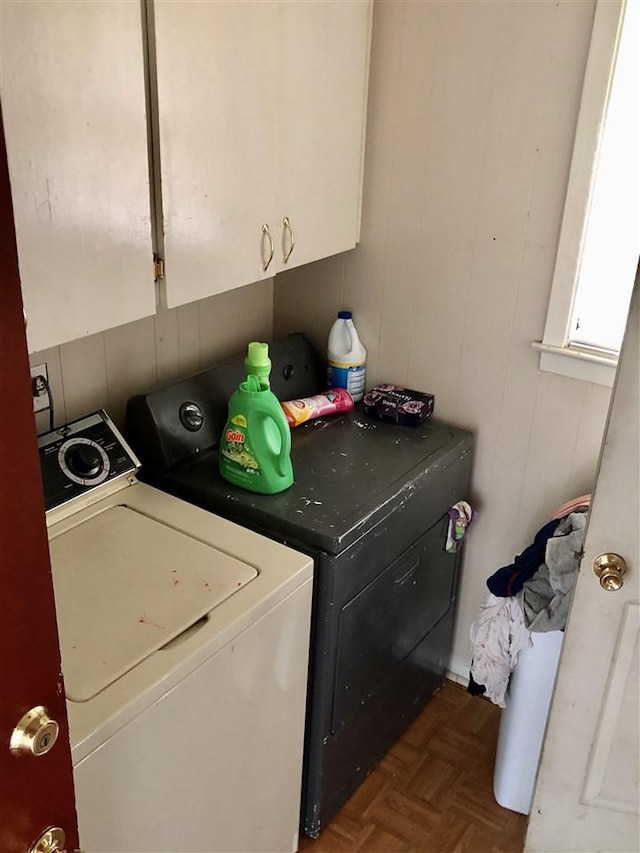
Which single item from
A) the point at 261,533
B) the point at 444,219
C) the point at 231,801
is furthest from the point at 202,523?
the point at 444,219

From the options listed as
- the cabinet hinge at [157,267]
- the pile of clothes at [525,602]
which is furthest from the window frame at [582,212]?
the cabinet hinge at [157,267]

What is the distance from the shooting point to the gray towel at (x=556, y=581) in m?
1.79

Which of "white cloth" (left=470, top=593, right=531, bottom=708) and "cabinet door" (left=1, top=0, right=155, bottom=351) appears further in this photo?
"white cloth" (left=470, top=593, right=531, bottom=708)

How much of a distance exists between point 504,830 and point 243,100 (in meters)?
1.78

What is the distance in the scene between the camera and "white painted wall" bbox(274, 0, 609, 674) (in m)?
1.84

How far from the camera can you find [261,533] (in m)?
1.75

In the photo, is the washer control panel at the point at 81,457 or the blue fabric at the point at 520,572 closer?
the washer control panel at the point at 81,457

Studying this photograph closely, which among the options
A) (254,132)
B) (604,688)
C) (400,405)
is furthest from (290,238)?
(604,688)

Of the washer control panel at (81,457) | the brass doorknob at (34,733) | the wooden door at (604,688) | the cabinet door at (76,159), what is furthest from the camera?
the washer control panel at (81,457)

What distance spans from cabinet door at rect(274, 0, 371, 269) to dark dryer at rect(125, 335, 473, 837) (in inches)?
14.3

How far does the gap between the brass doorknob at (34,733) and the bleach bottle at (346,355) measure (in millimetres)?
1458

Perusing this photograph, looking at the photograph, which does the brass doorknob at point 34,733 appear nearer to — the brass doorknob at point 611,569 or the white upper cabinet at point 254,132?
the white upper cabinet at point 254,132

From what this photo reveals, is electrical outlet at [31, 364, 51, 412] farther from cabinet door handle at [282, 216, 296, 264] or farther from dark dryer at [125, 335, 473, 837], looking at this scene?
cabinet door handle at [282, 216, 296, 264]

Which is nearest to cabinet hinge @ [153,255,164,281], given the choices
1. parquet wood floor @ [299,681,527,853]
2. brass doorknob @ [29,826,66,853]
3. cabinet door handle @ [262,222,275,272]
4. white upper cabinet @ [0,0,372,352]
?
white upper cabinet @ [0,0,372,352]
